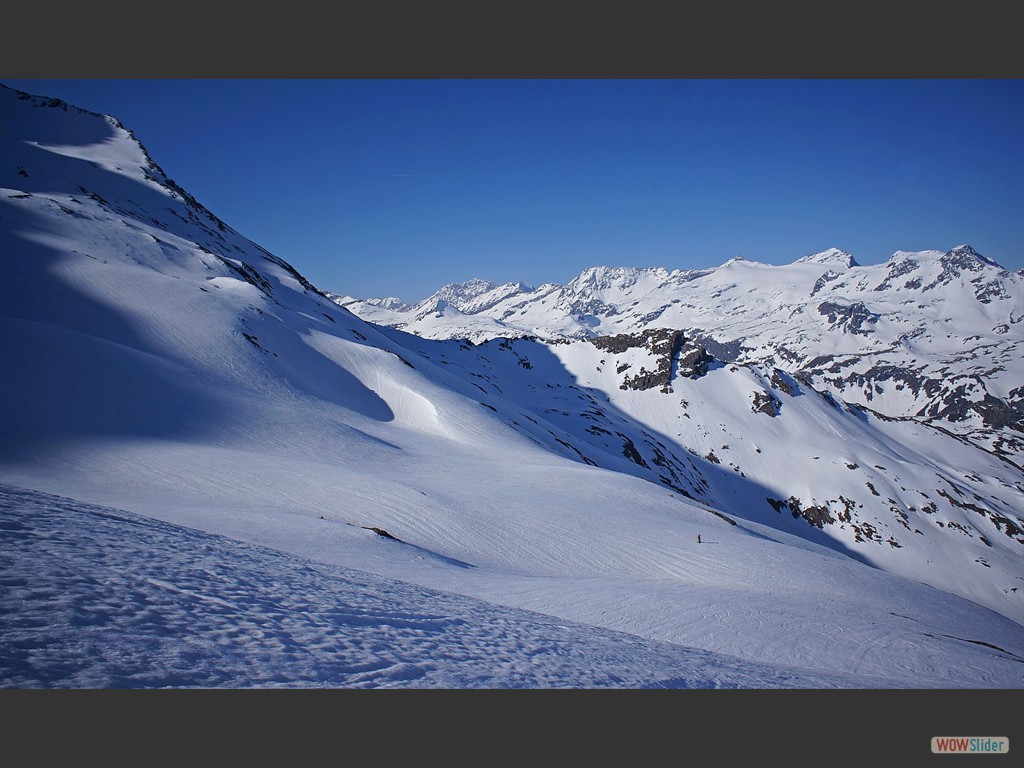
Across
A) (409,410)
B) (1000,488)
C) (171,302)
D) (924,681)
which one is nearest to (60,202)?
(171,302)

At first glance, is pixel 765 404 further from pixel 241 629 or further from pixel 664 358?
pixel 241 629

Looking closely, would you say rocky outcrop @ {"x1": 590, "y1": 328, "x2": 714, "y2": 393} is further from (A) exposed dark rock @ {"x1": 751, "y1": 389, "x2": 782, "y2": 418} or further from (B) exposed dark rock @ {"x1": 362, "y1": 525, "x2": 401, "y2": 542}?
(B) exposed dark rock @ {"x1": 362, "y1": 525, "x2": 401, "y2": 542}

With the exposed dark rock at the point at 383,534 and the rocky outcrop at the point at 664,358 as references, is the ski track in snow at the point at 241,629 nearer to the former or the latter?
the exposed dark rock at the point at 383,534
